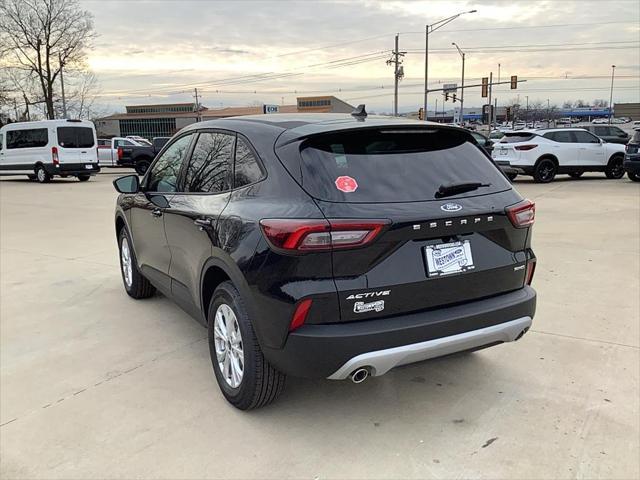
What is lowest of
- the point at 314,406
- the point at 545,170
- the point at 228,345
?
the point at 314,406

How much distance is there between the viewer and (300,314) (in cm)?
259

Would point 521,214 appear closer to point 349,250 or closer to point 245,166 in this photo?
point 349,250

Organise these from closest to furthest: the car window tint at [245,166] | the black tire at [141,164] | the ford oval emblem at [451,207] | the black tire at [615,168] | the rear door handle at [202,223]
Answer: the ford oval emblem at [451,207] → the car window tint at [245,166] → the rear door handle at [202,223] → the black tire at [615,168] → the black tire at [141,164]

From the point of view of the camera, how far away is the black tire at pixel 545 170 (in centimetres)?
1629

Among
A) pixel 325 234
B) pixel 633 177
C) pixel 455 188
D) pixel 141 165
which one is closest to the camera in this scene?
pixel 325 234

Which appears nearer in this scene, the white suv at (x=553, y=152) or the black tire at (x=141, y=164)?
the white suv at (x=553, y=152)

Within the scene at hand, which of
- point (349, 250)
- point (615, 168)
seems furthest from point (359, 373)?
point (615, 168)

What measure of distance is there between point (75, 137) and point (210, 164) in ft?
63.5

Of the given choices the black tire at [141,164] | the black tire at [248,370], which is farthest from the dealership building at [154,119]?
the black tire at [248,370]

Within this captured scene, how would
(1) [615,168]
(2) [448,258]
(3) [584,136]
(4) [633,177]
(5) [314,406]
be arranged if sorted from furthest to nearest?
(1) [615,168] → (3) [584,136] → (4) [633,177] → (5) [314,406] → (2) [448,258]

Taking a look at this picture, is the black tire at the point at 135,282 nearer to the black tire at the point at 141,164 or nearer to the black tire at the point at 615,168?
the black tire at the point at 615,168

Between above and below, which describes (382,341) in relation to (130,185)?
below

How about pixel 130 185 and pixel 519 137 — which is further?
pixel 519 137

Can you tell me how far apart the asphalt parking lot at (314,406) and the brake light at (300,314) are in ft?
2.28
